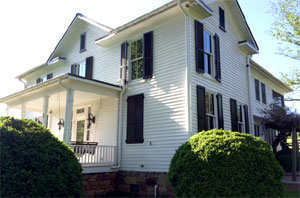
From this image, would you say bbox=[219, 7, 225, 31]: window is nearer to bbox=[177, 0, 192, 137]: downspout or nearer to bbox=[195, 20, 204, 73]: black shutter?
bbox=[195, 20, 204, 73]: black shutter

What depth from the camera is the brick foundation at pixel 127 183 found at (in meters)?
8.56

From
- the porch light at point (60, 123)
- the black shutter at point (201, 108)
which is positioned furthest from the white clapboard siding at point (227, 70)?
the porch light at point (60, 123)

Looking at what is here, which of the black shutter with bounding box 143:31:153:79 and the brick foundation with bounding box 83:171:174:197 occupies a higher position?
the black shutter with bounding box 143:31:153:79

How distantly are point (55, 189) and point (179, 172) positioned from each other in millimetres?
2957

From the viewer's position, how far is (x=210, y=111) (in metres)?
9.77

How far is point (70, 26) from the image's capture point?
546 inches

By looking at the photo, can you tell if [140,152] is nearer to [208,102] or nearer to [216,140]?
[208,102]

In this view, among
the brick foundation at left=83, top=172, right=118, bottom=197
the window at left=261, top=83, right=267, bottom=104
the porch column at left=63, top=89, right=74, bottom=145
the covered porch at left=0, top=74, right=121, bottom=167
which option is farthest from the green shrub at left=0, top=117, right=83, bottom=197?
the window at left=261, top=83, right=267, bottom=104

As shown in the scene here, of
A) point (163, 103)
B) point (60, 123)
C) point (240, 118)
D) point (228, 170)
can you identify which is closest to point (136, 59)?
point (163, 103)

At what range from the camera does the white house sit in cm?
884

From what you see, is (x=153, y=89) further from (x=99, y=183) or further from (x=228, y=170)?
(x=228, y=170)

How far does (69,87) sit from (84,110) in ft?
12.2

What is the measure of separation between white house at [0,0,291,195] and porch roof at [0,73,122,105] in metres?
0.03

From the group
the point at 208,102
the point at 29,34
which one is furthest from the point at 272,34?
the point at 29,34
